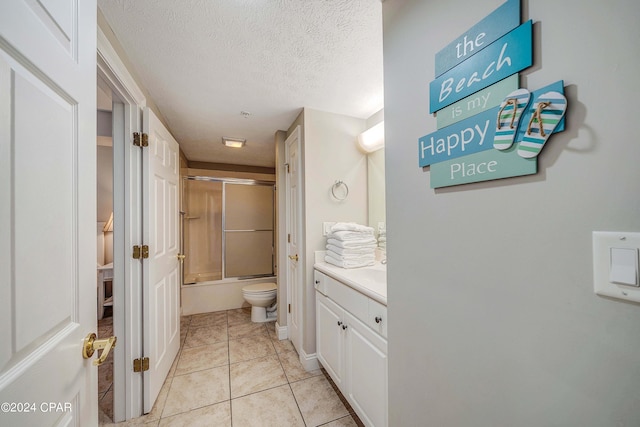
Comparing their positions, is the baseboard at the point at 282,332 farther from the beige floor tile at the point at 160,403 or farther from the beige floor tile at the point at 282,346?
the beige floor tile at the point at 160,403

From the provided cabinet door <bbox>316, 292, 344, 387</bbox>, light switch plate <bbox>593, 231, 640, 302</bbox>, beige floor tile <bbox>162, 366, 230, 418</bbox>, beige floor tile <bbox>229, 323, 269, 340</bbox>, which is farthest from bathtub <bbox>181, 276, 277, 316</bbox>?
light switch plate <bbox>593, 231, 640, 302</bbox>

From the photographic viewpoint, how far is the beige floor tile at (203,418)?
4.63ft

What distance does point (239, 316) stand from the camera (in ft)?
9.95

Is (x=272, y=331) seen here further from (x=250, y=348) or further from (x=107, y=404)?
(x=107, y=404)

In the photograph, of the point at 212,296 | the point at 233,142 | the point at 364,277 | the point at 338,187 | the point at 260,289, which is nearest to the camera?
the point at 364,277

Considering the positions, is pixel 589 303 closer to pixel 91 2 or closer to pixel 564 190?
pixel 564 190

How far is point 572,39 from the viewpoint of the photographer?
0.46 meters

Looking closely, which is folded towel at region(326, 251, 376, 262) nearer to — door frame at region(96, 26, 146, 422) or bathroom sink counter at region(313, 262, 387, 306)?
bathroom sink counter at region(313, 262, 387, 306)

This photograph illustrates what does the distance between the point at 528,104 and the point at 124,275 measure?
2.00 m

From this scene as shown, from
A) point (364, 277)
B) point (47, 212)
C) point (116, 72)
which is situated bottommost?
point (364, 277)

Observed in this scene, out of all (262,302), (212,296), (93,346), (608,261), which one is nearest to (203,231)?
(212,296)

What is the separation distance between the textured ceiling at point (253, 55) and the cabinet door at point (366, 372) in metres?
1.53

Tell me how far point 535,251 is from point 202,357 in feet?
8.28

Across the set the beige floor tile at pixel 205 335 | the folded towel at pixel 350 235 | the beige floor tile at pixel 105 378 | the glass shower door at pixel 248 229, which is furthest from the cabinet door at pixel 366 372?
the glass shower door at pixel 248 229
